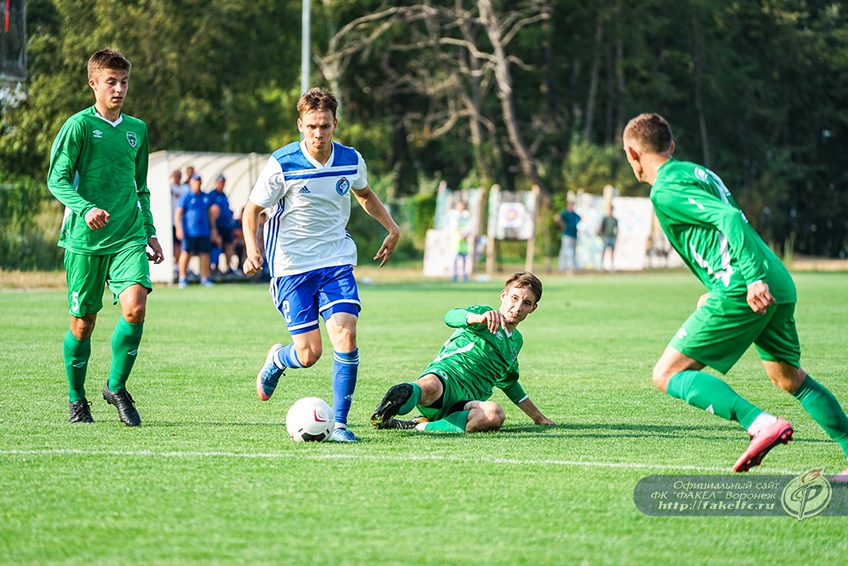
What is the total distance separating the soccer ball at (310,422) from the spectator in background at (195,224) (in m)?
15.2

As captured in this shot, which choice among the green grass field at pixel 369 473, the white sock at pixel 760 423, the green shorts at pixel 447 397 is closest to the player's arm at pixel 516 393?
the green grass field at pixel 369 473

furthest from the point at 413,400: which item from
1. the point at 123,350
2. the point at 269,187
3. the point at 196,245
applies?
the point at 196,245

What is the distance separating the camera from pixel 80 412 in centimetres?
706

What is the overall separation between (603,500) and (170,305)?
44.9 feet

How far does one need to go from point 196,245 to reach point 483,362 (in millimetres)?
16088

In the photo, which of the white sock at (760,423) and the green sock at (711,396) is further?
the green sock at (711,396)

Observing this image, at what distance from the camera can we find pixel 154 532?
14.4ft

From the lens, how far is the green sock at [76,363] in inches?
280

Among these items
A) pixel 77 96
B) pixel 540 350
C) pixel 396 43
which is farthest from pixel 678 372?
pixel 396 43

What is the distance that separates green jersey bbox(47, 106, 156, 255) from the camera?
22.9 feet

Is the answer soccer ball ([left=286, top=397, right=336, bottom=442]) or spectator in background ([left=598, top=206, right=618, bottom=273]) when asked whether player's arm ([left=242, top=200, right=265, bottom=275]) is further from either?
spectator in background ([left=598, top=206, right=618, bottom=273])

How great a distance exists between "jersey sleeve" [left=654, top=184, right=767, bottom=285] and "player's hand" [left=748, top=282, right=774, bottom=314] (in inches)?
2.3

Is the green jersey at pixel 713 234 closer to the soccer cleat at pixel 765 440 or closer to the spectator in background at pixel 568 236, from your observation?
the soccer cleat at pixel 765 440

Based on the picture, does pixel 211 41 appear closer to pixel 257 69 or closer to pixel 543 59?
pixel 257 69
